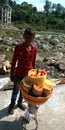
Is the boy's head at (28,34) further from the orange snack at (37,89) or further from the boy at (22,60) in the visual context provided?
the orange snack at (37,89)

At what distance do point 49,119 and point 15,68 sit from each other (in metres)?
0.95

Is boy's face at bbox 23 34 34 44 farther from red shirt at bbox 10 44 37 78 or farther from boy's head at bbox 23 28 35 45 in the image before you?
red shirt at bbox 10 44 37 78

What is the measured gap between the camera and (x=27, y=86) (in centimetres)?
445

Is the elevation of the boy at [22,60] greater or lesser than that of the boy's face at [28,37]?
lesser

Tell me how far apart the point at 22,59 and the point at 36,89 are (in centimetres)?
79

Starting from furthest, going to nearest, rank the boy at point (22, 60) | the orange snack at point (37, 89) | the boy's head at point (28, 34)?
the boy at point (22, 60)
the boy's head at point (28, 34)
the orange snack at point (37, 89)

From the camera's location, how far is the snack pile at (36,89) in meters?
4.39

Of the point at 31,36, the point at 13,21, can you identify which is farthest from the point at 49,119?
the point at 13,21

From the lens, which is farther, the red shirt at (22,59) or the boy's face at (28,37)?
→ the red shirt at (22,59)

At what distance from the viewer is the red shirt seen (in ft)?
16.4

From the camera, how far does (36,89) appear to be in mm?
4383

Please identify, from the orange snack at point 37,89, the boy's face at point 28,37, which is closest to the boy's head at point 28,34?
the boy's face at point 28,37

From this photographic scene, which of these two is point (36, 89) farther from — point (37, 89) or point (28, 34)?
point (28, 34)

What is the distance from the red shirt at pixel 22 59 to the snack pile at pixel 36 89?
54cm
